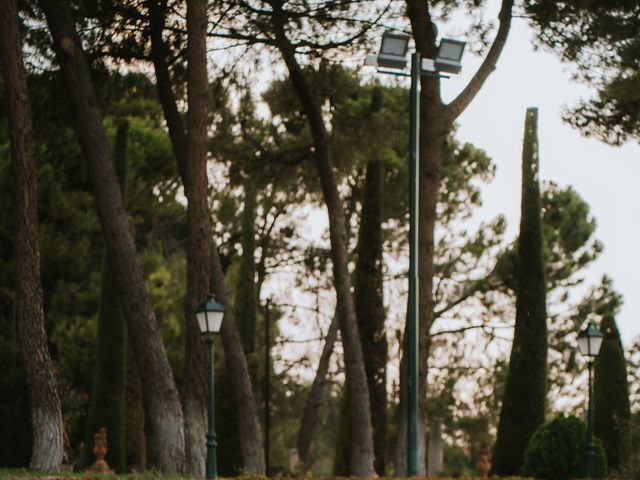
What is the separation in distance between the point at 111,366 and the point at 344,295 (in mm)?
6777

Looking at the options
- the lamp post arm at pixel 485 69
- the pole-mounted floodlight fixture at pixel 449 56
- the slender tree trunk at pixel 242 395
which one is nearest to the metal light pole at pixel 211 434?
Answer: the pole-mounted floodlight fixture at pixel 449 56

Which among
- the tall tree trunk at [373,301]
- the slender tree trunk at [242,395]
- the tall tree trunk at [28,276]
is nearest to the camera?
the tall tree trunk at [28,276]

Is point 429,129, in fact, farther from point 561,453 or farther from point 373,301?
point 373,301

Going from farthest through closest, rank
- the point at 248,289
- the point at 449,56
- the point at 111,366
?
1. the point at 248,289
2. the point at 111,366
3. the point at 449,56

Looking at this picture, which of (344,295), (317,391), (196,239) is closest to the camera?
(196,239)

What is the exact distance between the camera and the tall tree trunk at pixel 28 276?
16922mm

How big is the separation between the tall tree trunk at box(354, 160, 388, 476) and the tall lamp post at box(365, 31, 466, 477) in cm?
1038

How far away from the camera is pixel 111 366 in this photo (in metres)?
27.1

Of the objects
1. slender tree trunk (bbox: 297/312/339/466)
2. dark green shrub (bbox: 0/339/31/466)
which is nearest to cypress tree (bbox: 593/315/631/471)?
slender tree trunk (bbox: 297/312/339/466)

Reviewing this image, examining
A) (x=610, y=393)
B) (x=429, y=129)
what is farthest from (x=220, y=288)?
(x=610, y=393)

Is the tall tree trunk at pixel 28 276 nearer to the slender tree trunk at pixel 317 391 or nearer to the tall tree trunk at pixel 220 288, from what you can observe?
→ the tall tree trunk at pixel 220 288

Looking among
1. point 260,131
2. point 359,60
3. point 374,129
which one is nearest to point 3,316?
point 260,131

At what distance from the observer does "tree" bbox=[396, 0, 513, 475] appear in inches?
763

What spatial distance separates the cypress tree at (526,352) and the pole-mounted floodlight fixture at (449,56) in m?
10.7
